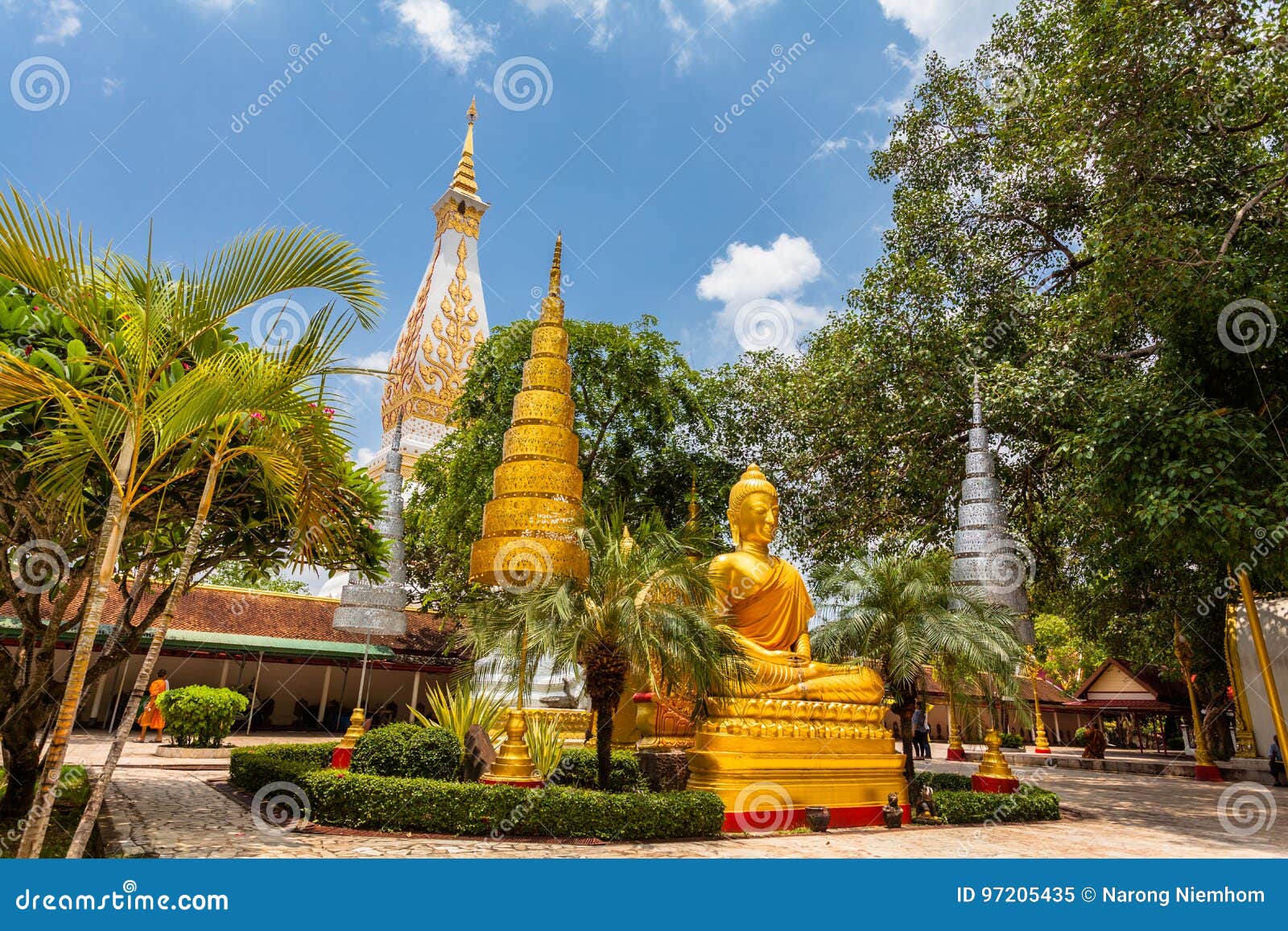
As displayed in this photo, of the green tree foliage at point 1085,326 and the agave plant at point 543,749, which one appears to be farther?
the green tree foliage at point 1085,326

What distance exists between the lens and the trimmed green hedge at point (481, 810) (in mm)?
7570

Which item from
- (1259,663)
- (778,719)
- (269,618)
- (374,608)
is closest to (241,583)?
(269,618)

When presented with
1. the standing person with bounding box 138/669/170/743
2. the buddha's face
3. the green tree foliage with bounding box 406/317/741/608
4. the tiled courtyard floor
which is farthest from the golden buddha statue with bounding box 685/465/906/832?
the standing person with bounding box 138/669/170/743

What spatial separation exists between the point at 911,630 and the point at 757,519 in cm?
252

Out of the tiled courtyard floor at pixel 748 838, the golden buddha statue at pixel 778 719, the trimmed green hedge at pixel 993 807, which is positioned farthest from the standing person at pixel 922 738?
the golden buddha statue at pixel 778 719

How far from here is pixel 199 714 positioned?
15.4m

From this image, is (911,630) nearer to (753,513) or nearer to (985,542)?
(753,513)

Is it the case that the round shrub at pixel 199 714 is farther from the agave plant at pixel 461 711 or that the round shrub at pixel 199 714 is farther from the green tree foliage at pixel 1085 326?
the green tree foliage at pixel 1085 326

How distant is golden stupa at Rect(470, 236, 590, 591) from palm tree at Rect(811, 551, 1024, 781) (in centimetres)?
375

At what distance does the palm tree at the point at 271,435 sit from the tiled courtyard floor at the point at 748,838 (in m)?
1.73

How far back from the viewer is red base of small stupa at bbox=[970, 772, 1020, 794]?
38.1ft

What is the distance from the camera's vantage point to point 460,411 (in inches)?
805

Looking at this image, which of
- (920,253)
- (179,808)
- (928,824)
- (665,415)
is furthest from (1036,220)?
(179,808)

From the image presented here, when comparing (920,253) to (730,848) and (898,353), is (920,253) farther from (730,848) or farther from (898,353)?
(730,848)
